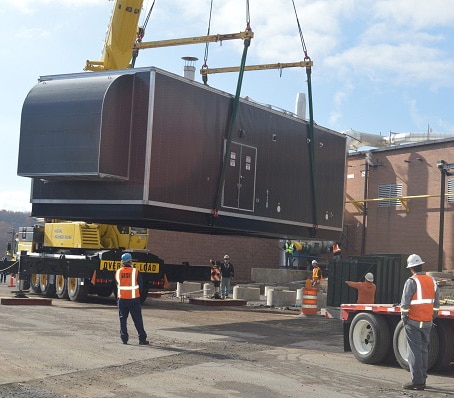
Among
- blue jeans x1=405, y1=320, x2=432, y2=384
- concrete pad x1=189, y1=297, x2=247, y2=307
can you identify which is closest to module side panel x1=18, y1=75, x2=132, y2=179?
blue jeans x1=405, y1=320, x2=432, y2=384

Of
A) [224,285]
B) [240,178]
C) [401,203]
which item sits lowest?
[224,285]

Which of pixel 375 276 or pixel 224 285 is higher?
pixel 375 276

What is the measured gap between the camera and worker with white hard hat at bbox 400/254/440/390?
365 inches

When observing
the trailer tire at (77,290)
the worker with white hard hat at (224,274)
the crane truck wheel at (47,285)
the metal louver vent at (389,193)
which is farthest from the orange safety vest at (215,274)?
the metal louver vent at (389,193)

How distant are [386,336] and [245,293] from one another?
601 inches

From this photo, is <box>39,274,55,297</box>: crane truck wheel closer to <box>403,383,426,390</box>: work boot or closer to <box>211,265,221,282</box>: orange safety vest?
<box>211,265,221,282</box>: orange safety vest

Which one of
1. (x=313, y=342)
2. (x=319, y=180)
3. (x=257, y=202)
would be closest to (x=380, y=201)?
(x=319, y=180)

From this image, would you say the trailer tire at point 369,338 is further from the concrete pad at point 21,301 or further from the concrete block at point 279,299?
the concrete block at point 279,299

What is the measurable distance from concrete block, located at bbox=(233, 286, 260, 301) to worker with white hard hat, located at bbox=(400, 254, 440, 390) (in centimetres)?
1639

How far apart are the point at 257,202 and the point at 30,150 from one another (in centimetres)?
533

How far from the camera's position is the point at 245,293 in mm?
26359

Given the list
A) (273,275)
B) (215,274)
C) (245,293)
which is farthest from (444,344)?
(273,275)

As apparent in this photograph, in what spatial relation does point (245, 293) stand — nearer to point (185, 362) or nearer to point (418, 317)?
point (185, 362)

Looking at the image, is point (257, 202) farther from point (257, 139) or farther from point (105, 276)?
point (105, 276)
